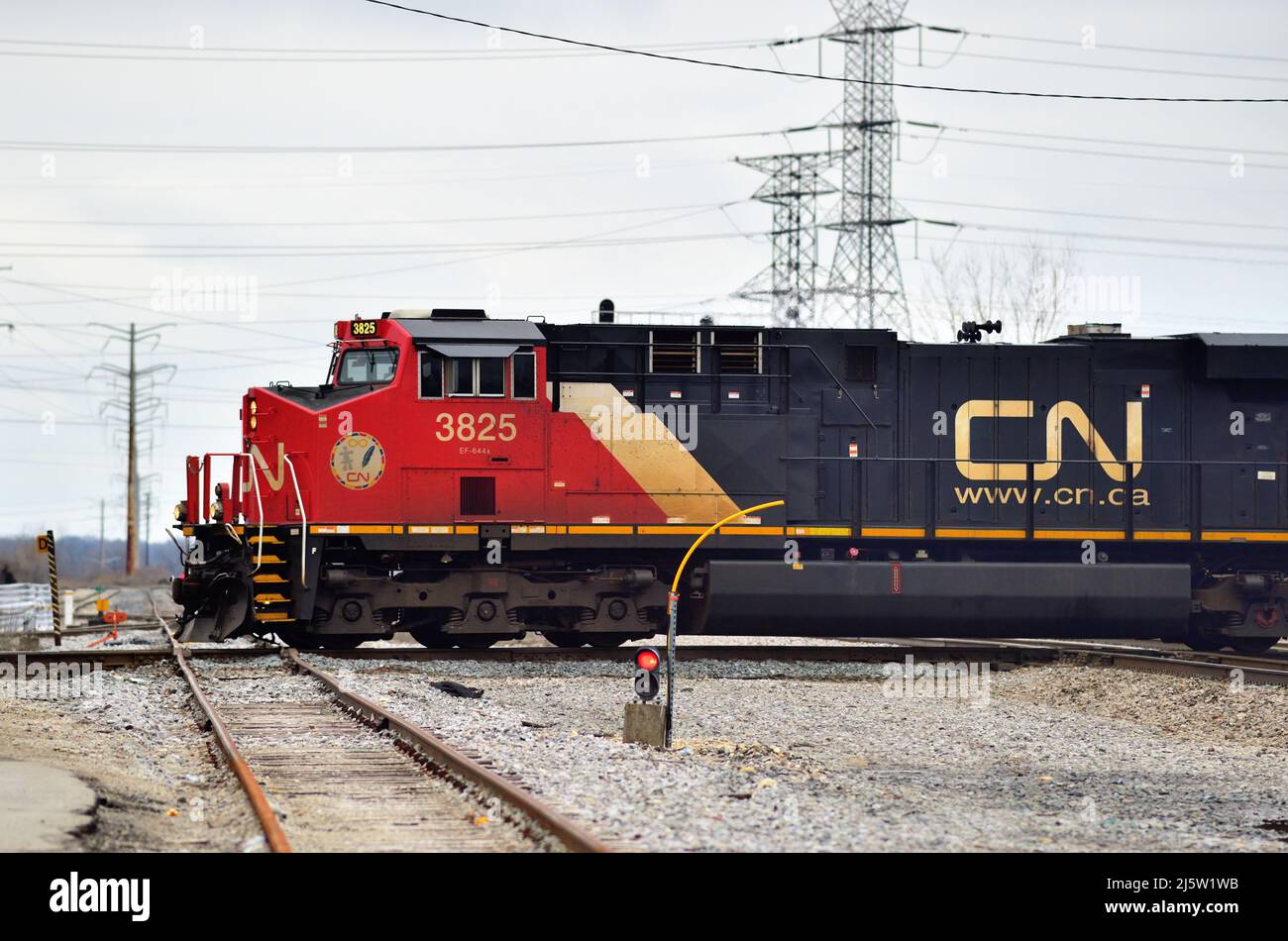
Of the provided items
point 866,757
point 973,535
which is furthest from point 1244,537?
point 866,757

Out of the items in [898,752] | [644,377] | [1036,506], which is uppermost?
[644,377]

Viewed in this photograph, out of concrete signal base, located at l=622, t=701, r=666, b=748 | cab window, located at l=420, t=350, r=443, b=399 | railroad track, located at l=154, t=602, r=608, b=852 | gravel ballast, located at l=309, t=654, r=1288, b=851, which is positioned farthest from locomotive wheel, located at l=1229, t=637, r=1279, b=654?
railroad track, located at l=154, t=602, r=608, b=852

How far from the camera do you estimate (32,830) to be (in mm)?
7359

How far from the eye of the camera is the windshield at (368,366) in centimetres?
1809

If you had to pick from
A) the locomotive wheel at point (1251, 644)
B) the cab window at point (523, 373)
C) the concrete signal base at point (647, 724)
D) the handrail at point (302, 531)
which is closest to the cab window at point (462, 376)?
the cab window at point (523, 373)

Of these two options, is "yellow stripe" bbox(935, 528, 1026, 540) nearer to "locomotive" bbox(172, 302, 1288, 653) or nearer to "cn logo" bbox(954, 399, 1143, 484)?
"locomotive" bbox(172, 302, 1288, 653)

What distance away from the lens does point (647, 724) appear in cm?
1216

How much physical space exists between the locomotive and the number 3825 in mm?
31

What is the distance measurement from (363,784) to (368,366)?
9.46m

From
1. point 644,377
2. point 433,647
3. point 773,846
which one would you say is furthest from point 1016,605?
point 773,846

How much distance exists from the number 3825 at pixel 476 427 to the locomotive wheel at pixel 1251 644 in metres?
10.6

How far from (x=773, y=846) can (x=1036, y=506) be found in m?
13.0

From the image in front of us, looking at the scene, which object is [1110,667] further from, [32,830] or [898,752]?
[32,830]
